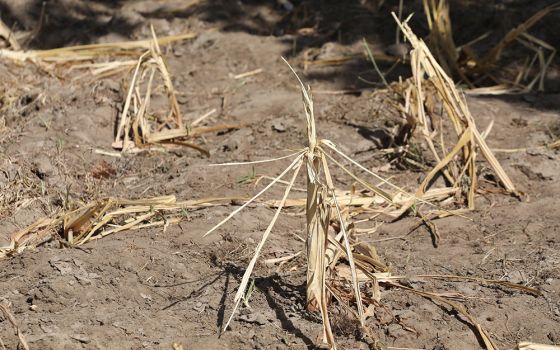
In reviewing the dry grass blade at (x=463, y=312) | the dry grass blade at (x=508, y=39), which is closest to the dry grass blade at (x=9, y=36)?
the dry grass blade at (x=508, y=39)

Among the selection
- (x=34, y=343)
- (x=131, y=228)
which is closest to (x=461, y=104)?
(x=131, y=228)

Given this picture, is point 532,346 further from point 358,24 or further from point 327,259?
point 358,24

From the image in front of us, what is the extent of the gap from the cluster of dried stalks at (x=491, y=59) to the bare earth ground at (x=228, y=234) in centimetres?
22

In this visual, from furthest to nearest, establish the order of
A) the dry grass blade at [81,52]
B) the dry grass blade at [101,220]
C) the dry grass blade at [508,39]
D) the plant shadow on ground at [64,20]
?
the plant shadow on ground at [64,20] → the dry grass blade at [81,52] → the dry grass blade at [508,39] → the dry grass blade at [101,220]

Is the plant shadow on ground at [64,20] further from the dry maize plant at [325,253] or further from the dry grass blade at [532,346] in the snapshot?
the dry grass blade at [532,346]

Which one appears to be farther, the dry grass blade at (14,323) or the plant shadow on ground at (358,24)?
the plant shadow on ground at (358,24)

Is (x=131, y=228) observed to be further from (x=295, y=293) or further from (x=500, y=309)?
(x=500, y=309)

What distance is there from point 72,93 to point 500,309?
299 centimetres

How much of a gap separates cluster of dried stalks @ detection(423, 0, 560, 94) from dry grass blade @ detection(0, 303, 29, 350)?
313cm

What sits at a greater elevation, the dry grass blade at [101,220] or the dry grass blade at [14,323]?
the dry grass blade at [14,323]

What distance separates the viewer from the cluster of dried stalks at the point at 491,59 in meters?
5.23

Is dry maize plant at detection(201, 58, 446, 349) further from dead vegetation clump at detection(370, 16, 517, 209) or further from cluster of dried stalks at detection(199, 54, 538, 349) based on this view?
dead vegetation clump at detection(370, 16, 517, 209)

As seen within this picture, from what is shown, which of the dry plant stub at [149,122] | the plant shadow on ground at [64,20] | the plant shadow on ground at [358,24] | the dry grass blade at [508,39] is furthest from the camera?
the plant shadow on ground at [64,20]

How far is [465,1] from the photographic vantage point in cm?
604
